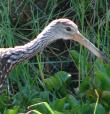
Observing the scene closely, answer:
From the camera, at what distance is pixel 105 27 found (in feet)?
16.7

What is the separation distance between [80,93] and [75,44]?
1.11 metres

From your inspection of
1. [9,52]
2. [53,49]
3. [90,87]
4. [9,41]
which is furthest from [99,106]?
[53,49]

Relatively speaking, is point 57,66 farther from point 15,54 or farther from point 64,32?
point 15,54

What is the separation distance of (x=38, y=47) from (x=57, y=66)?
2.63 ft

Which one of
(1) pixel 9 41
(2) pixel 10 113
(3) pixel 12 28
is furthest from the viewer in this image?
(3) pixel 12 28

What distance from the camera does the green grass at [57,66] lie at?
3941 millimetres

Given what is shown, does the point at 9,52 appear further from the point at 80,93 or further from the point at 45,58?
the point at 45,58

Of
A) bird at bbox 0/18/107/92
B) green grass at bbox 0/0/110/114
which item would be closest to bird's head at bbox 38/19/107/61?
bird at bbox 0/18/107/92

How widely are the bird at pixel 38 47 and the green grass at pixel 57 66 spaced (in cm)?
14

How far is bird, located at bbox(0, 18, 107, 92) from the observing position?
14.0 ft

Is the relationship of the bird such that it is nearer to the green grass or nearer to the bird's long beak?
the bird's long beak

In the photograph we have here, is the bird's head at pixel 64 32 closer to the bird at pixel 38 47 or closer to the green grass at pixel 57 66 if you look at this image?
the bird at pixel 38 47

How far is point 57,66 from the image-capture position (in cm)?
513

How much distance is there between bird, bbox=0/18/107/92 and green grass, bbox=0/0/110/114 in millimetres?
137
